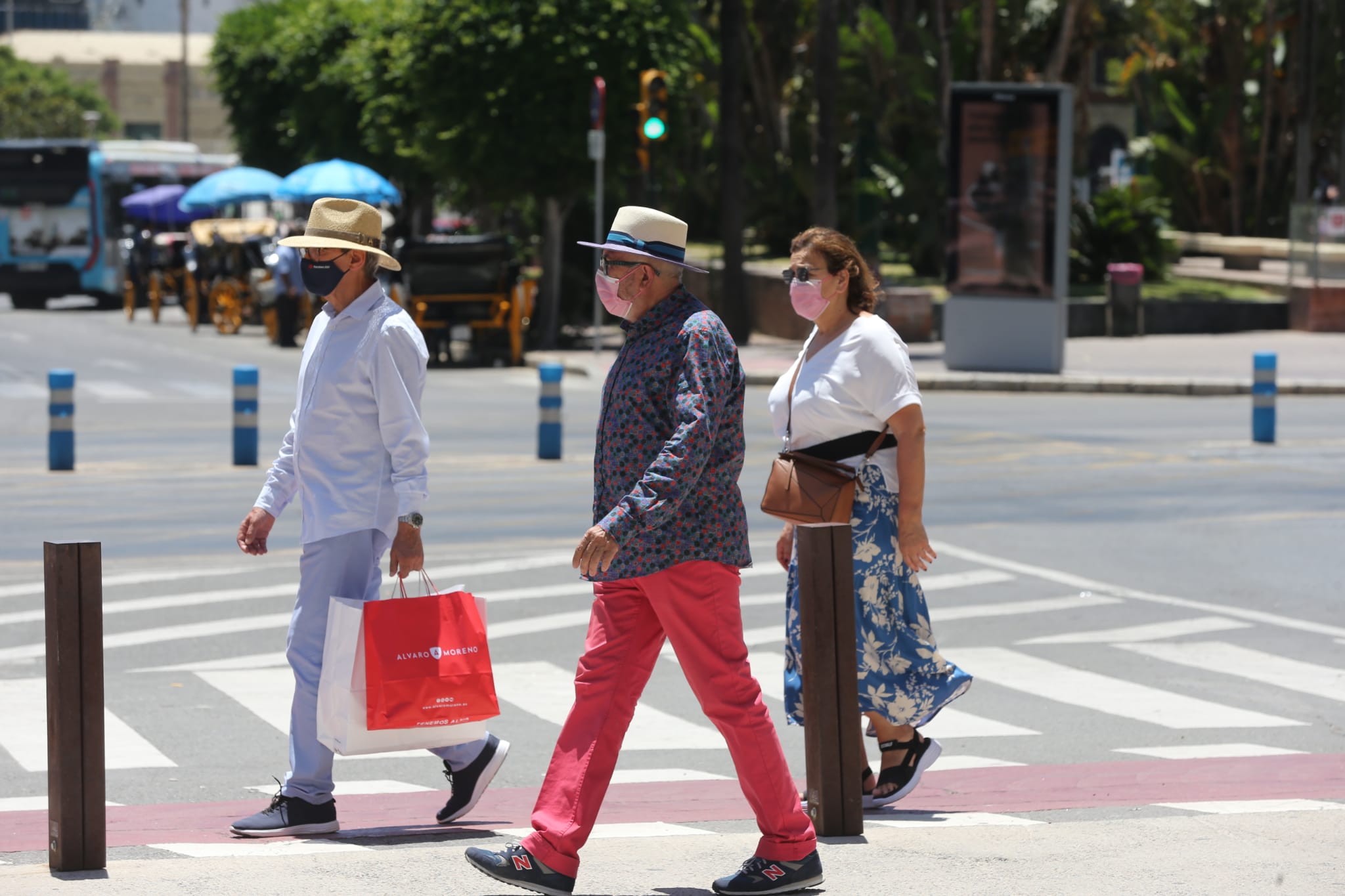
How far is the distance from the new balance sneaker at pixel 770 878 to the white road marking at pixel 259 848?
1.06 m

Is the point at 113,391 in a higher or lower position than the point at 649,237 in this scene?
lower

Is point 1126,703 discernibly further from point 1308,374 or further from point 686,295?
point 1308,374

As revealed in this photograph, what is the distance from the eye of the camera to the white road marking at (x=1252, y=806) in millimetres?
6004

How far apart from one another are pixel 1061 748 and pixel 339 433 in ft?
10.4

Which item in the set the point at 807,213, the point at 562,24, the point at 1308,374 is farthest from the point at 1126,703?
the point at 807,213

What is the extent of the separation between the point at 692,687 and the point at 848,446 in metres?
1.39

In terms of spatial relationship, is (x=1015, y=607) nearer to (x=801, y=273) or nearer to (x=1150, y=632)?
(x=1150, y=632)

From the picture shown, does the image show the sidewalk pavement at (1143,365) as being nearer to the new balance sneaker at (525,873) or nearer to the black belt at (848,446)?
the black belt at (848,446)

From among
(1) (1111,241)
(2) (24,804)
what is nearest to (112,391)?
(1) (1111,241)

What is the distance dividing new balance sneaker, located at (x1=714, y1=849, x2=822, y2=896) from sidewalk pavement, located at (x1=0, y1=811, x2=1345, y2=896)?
0.20ft

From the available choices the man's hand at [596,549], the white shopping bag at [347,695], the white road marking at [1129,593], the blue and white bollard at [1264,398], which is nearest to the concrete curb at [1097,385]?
the blue and white bollard at [1264,398]

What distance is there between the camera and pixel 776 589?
11.1m

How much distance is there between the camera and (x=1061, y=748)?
24.7 feet

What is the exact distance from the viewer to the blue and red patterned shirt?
4.83m
